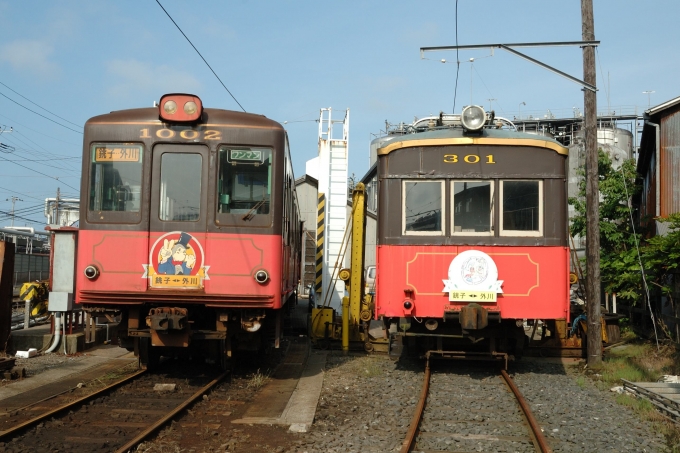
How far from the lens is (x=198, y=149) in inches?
321

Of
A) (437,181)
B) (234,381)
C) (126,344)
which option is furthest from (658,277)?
(126,344)

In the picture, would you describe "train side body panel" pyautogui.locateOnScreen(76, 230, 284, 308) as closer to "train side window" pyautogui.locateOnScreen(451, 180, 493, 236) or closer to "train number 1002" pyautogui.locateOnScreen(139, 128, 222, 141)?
"train number 1002" pyautogui.locateOnScreen(139, 128, 222, 141)

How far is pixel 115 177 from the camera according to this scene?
811 cm

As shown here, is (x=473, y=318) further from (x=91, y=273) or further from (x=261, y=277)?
(x=91, y=273)

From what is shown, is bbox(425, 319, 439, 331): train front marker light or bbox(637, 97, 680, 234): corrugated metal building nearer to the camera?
bbox(425, 319, 439, 331): train front marker light

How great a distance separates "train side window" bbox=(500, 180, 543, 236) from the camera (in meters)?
9.08

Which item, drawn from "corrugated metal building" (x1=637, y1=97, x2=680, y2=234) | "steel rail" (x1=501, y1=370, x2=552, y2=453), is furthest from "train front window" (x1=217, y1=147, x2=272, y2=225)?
"corrugated metal building" (x1=637, y1=97, x2=680, y2=234)

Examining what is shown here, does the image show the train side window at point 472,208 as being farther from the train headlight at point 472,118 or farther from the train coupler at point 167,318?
the train coupler at point 167,318

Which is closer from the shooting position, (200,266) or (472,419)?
(472,419)

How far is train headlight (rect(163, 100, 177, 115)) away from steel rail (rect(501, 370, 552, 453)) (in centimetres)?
521

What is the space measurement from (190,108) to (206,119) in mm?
232

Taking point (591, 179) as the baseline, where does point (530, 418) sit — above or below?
below

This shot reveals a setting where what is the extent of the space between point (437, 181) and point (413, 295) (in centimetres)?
161

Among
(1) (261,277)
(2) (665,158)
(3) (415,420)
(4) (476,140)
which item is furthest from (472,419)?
(2) (665,158)
